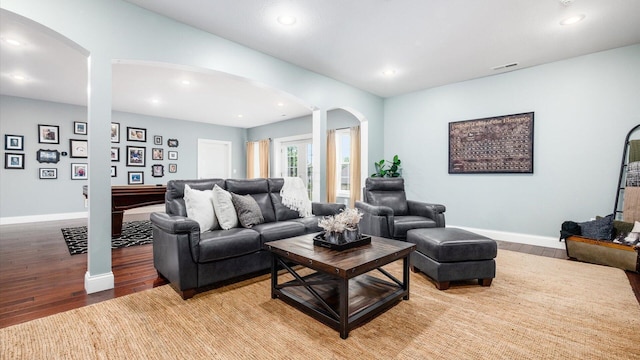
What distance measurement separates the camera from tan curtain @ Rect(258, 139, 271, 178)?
8.47 m

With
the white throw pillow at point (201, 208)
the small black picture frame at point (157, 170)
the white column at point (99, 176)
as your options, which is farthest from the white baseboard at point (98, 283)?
the small black picture frame at point (157, 170)

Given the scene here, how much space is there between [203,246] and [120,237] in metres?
3.09

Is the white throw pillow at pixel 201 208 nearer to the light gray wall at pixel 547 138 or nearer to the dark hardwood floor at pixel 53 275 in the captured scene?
the dark hardwood floor at pixel 53 275

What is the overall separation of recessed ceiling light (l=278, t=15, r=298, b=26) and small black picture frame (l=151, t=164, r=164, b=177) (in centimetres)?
617

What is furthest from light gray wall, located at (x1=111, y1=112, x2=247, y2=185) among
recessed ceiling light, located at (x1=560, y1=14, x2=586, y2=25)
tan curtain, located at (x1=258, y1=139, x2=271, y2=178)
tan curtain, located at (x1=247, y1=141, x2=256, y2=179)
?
recessed ceiling light, located at (x1=560, y1=14, x2=586, y2=25)

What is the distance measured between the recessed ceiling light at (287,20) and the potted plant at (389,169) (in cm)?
319

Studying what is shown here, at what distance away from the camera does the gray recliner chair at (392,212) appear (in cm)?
341

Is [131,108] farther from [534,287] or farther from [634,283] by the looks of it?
[634,283]

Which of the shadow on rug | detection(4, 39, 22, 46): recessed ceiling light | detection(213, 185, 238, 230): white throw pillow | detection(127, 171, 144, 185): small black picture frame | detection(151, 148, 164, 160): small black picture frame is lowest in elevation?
the shadow on rug

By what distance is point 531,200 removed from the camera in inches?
166

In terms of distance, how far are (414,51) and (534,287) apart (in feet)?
9.92

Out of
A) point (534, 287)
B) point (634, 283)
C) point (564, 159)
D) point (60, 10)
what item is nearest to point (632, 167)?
point (564, 159)

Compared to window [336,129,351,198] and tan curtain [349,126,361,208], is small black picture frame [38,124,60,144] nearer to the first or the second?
window [336,129,351,198]

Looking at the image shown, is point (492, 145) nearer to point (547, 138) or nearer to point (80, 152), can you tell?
point (547, 138)
